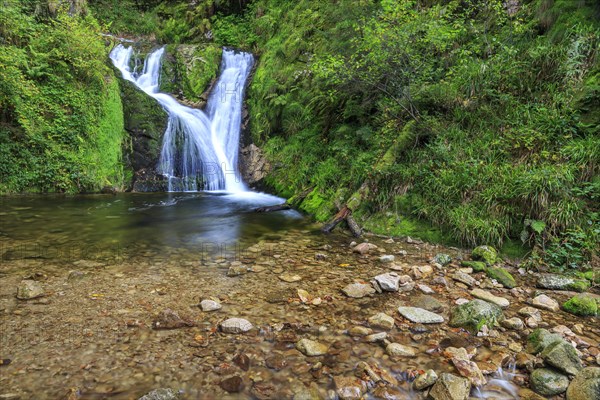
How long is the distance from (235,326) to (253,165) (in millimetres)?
8965

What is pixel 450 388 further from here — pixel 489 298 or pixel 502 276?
pixel 502 276

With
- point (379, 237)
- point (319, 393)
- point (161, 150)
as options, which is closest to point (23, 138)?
point (161, 150)

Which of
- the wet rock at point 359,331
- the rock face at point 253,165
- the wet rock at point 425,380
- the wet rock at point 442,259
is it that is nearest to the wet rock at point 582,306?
the wet rock at point 442,259

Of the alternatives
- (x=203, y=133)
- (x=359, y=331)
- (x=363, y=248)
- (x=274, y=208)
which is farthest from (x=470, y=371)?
(x=203, y=133)

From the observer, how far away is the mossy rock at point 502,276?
3694 mm

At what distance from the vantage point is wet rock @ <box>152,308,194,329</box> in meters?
2.78

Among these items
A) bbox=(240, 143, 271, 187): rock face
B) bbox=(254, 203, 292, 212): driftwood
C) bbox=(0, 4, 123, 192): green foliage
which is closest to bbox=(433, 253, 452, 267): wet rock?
bbox=(254, 203, 292, 212): driftwood

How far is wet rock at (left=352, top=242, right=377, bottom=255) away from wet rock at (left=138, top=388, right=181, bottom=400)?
329 cm

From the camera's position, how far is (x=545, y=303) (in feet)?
10.6

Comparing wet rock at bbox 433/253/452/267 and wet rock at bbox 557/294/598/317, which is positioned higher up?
wet rock at bbox 433/253/452/267

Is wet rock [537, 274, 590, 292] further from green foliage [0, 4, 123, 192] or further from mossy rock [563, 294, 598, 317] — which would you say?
green foliage [0, 4, 123, 192]

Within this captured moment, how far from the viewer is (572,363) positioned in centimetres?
218

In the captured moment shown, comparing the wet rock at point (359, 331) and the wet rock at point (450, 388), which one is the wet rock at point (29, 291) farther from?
the wet rock at point (450, 388)

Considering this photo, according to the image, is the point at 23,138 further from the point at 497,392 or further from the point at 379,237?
the point at 497,392
